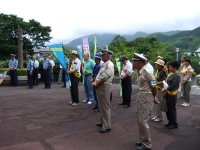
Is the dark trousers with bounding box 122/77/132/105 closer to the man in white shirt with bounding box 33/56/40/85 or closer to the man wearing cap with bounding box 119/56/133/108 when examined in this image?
the man wearing cap with bounding box 119/56/133/108

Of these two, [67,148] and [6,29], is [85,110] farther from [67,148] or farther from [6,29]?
[6,29]

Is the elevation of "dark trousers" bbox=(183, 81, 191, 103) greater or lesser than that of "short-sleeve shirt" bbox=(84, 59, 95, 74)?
lesser

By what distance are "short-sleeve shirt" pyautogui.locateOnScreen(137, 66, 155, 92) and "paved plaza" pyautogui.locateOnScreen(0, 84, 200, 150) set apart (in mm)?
1192

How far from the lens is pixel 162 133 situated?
607 cm

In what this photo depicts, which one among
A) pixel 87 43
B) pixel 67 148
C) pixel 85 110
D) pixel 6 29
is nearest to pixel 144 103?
pixel 67 148

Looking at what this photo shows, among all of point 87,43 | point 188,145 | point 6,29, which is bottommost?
point 188,145

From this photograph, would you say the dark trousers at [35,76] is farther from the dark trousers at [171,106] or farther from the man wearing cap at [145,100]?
the man wearing cap at [145,100]

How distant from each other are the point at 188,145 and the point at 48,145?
9.09 feet

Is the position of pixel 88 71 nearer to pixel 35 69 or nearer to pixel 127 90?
pixel 127 90

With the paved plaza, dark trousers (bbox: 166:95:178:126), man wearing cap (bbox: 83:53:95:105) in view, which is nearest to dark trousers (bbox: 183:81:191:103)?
the paved plaza

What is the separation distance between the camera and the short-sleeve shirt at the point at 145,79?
15.9 ft

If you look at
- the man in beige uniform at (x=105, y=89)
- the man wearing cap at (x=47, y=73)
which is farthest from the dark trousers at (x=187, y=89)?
the man wearing cap at (x=47, y=73)

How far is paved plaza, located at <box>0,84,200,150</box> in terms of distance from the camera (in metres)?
5.26

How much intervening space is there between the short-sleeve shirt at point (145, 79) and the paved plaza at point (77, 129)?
119 centimetres
